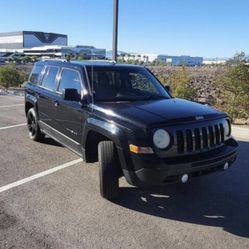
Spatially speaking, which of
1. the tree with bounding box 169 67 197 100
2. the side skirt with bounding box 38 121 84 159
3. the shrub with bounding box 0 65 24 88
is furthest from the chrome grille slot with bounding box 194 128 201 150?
the shrub with bounding box 0 65 24 88

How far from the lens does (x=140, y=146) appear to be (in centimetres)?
463

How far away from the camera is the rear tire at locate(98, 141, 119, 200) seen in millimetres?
4945

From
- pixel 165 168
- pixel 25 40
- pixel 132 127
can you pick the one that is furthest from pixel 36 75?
pixel 25 40

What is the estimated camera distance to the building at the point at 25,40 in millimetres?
168438

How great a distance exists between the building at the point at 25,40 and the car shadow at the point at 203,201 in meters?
169

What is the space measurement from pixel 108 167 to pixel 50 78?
10.1 feet

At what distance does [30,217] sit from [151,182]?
149 centimetres

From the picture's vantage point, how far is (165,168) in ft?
15.0

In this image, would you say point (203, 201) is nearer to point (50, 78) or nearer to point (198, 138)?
point (198, 138)

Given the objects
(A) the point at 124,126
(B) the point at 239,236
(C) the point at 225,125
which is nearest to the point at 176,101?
(C) the point at 225,125

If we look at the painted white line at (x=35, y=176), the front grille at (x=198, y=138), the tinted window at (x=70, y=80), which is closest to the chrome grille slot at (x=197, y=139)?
the front grille at (x=198, y=138)

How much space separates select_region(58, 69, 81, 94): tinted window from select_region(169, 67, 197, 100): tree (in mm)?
6818

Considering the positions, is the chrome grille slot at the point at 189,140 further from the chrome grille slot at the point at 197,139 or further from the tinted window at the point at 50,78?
the tinted window at the point at 50,78

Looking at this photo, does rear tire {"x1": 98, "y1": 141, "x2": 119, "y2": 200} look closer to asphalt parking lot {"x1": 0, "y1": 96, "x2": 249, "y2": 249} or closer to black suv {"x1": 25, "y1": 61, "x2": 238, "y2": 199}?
black suv {"x1": 25, "y1": 61, "x2": 238, "y2": 199}
